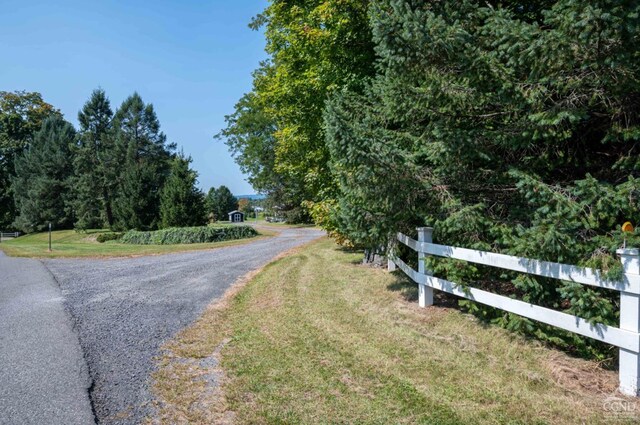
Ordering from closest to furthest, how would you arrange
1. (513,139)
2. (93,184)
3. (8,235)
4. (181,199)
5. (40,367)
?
(40,367), (513,139), (181,199), (93,184), (8,235)

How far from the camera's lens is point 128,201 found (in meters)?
30.6

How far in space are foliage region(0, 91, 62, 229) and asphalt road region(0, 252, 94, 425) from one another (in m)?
54.4

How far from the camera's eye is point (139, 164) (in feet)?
113

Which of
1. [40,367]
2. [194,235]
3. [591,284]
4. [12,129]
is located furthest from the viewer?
[12,129]

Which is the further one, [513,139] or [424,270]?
[424,270]

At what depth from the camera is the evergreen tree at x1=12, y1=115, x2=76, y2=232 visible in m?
41.0

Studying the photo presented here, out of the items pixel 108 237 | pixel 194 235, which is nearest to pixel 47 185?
pixel 108 237

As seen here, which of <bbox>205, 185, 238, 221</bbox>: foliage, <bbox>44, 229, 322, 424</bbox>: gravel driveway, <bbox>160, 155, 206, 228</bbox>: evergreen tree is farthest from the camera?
<bbox>205, 185, 238, 221</bbox>: foliage

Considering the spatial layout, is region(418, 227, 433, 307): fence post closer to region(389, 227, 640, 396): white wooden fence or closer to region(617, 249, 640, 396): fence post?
region(389, 227, 640, 396): white wooden fence

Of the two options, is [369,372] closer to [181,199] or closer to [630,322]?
[630,322]

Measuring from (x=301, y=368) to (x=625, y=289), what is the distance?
113 inches

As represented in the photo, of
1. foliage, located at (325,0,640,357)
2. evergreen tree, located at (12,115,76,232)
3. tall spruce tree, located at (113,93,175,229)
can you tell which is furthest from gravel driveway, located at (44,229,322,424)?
evergreen tree, located at (12,115,76,232)

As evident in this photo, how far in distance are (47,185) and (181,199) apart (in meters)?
23.7

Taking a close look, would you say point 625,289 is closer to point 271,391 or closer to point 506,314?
point 506,314
